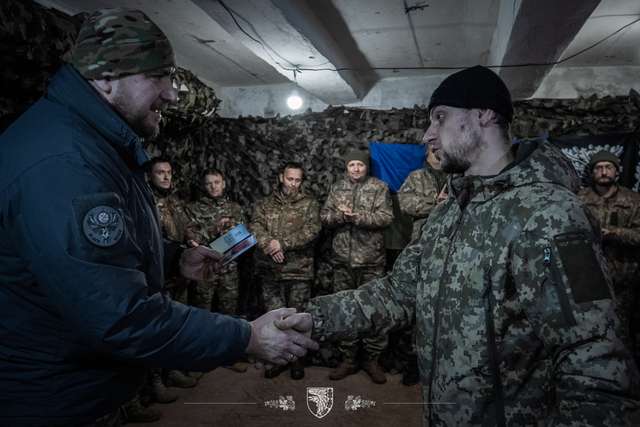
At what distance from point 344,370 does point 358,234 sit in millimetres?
1650

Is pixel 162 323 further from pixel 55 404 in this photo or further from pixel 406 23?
pixel 406 23

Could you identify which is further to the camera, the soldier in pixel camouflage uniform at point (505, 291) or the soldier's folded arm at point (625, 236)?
the soldier's folded arm at point (625, 236)

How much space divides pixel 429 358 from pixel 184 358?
0.95 meters

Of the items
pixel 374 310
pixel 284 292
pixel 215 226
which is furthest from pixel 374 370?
pixel 374 310

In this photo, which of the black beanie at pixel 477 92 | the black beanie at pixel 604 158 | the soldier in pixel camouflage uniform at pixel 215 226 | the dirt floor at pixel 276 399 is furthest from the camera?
the soldier in pixel camouflage uniform at pixel 215 226

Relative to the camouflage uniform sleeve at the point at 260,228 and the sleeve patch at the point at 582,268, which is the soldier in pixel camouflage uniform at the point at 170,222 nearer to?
the camouflage uniform sleeve at the point at 260,228

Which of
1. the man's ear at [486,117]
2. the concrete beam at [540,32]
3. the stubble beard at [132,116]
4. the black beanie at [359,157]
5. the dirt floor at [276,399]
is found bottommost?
the dirt floor at [276,399]

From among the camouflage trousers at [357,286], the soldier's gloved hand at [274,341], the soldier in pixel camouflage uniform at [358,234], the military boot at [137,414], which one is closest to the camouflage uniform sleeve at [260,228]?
the soldier in pixel camouflage uniform at [358,234]

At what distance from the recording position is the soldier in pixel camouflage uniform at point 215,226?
17.2 feet

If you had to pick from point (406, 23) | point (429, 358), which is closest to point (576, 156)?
point (406, 23)

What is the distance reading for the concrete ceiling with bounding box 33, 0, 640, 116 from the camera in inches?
140

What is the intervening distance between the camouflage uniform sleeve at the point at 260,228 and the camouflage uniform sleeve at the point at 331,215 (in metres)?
0.75

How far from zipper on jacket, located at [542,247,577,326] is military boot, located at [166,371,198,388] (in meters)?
4.32

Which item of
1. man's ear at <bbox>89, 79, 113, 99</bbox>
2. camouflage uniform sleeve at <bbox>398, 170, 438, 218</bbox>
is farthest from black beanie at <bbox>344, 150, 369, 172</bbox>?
man's ear at <bbox>89, 79, 113, 99</bbox>
